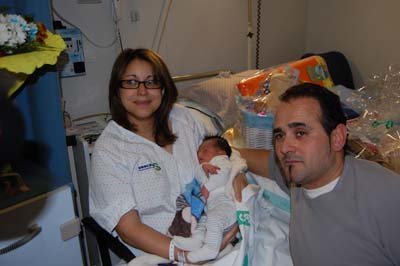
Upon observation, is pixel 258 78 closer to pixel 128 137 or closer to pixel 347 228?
pixel 128 137

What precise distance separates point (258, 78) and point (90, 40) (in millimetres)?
1024

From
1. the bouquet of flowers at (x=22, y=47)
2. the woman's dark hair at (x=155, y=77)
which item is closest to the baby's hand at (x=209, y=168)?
the woman's dark hair at (x=155, y=77)

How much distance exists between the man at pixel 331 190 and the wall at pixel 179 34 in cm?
131

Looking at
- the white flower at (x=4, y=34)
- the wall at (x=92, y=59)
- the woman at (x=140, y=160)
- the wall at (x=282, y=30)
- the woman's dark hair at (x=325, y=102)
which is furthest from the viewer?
the wall at (x=282, y=30)

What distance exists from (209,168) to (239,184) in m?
0.15

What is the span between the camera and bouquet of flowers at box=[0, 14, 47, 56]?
1030mm

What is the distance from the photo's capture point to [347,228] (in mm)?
1096

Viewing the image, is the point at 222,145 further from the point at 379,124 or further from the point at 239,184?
the point at 379,124

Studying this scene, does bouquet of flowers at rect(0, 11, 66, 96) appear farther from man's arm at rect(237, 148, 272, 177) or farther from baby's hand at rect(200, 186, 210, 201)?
man's arm at rect(237, 148, 272, 177)

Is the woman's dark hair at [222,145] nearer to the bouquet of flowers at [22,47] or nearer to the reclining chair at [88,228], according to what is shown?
the reclining chair at [88,228]

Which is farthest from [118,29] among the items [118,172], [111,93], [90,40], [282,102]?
[282,102]

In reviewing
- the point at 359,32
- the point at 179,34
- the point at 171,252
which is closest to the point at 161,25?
the point at 179,34

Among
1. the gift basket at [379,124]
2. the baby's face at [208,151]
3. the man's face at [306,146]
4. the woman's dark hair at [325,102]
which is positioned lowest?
the baby's face at [208,151]

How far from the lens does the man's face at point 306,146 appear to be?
111 centimetres
